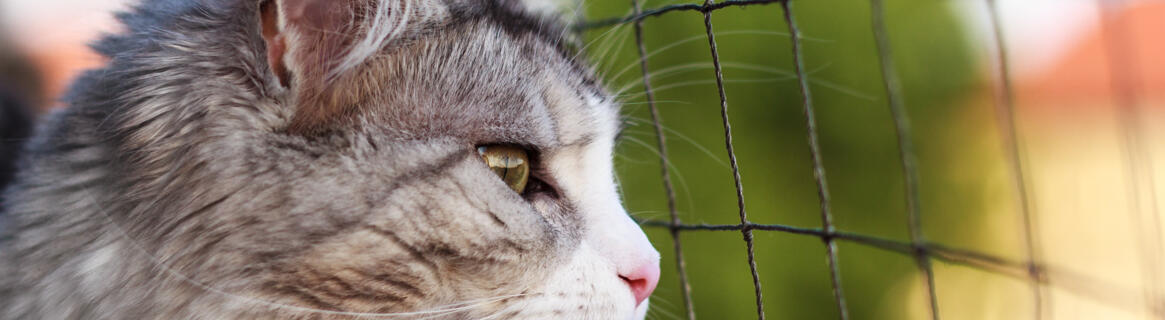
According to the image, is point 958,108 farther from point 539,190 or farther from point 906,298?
point 539,190

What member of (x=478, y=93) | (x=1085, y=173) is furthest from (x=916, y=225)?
(x=1085, y=173)

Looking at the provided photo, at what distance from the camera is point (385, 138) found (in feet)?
2.83

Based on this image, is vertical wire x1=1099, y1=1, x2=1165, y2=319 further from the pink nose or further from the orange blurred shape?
the pink nose

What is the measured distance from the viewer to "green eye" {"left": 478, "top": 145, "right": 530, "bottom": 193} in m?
0.92

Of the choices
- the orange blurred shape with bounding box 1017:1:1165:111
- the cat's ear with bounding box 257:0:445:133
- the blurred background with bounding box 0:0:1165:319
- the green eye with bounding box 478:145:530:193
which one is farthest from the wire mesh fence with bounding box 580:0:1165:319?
the blurred background with bounding box 0:0:1165:319

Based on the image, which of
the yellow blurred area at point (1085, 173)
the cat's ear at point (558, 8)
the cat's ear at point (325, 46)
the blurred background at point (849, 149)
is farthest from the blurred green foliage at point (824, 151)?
the cat's ear at point (325, 46)

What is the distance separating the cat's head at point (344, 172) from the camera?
2.67 feet

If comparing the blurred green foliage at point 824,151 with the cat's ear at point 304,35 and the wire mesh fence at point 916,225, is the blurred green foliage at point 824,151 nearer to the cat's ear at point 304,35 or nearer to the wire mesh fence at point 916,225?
the wire mesh fence at point 916,225

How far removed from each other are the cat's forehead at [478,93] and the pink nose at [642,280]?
18 centimetres

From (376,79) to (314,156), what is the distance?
0.39 ft

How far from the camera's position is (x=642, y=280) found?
3.14 feet

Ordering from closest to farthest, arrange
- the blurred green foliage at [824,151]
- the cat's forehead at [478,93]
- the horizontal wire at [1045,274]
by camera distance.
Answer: the horizontal wire at [1045,274], the cat's forehead at [478,93], the blurred green foliage at [824,151]

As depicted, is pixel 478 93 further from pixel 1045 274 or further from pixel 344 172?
pixel 1045 274

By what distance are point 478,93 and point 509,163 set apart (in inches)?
3.6
